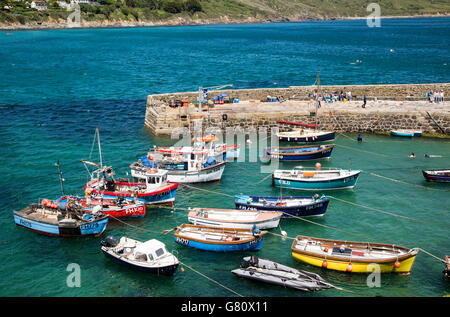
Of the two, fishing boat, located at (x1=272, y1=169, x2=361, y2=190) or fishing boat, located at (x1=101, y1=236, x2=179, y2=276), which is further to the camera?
fishing boat, located at (x1=272, y1=169, x2=361, y2=190)

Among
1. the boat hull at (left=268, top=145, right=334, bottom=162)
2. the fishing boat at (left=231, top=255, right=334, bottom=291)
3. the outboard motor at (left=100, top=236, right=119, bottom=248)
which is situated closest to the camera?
the fishing boat at (left=231, top=255, right=334, bottom=291)

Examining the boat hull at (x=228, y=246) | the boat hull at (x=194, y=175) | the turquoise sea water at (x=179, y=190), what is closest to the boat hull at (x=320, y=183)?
the turquoise sea water at (x=179, y=190)

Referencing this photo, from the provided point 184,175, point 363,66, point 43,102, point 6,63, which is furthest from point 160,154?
point 6,63

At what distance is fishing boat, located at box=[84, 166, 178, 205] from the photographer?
36.7m

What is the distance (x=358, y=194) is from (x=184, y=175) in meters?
16.0

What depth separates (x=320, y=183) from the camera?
3994 cm

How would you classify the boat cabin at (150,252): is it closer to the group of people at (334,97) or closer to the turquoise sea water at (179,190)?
the turquoise sea water at (179,190)

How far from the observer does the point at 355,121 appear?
5612 centimetres

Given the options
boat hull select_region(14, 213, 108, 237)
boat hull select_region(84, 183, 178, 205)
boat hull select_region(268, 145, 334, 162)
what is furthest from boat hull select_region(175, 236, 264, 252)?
boat hull select_region(268, 145, 334, 162)

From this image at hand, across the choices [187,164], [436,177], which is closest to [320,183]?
[436,177]

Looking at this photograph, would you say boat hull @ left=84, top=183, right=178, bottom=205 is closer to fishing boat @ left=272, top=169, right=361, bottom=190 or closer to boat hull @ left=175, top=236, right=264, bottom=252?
boat hull @ left=175, top=236, right=264, bottom=252

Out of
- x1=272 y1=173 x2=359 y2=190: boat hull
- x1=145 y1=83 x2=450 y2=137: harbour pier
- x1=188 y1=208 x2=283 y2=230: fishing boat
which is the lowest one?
x1=188 y1=208 x2=283 y2=230: fishing boat

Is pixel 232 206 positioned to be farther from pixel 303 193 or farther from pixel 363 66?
pixel 363 66

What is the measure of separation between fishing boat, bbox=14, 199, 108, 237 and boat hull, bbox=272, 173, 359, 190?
16.5 metres
